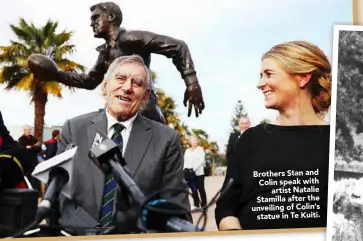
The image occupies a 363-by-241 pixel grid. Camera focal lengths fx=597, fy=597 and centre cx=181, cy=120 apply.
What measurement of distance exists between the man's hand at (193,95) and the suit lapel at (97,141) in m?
0.37

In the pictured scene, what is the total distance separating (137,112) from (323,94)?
0.89 m

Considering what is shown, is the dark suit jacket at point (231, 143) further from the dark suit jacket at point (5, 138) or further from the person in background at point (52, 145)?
the dark suit jacket at point (5, 138)

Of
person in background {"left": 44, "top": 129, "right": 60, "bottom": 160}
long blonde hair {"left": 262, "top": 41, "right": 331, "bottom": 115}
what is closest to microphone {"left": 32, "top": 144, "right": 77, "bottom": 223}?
person in background {"left": 44, "top": 129, "right": 60, "bottom": 160}

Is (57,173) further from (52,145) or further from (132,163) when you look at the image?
(132,163)

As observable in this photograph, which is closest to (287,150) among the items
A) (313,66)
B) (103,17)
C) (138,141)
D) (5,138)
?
(313,66)

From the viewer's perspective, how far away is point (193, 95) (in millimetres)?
2668

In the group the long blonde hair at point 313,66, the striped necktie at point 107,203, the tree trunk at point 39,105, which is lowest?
the striped necktie at point 107,203

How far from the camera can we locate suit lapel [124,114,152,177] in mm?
2604

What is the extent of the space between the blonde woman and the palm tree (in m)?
0.87

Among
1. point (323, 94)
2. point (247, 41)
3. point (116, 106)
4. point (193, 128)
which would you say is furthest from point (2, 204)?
point (323, 94)

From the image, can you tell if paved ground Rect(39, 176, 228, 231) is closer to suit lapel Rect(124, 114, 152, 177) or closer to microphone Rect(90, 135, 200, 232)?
microphone Rect(90, 135, 200, 232)

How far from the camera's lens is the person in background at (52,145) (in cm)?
252

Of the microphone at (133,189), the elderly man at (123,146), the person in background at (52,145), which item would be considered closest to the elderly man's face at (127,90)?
the elderly man at (123,146)

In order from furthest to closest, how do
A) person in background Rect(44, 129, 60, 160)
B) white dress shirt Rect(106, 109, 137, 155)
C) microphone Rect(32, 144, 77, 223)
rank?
white dress shirt Rect(106, 109, 137, 155) < person in background Rect(44, 129, 60, 160) < microphone Rect(32, 144, 77, 223)
